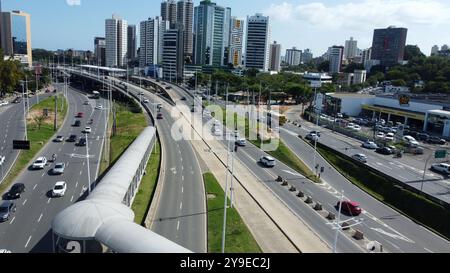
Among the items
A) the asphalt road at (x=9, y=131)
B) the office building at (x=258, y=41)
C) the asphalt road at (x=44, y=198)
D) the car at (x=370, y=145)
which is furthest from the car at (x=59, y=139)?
the office building at (x=258, y=41)

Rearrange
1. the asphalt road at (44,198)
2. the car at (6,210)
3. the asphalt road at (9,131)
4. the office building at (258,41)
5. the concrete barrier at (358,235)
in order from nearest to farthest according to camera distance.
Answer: the asphalt road at (44,198) < the concrete barrier at (358,235) < the car at (6,210) < the asphalt road at (9,131) < the office building at (258,41)

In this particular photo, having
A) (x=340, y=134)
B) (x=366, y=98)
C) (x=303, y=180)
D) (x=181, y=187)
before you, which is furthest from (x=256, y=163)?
(x=366, y=98)

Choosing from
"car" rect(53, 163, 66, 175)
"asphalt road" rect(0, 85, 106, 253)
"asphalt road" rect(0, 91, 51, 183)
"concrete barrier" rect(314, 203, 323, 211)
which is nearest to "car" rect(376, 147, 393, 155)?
"concrete barrier" rect(314, 203, 323, 211)

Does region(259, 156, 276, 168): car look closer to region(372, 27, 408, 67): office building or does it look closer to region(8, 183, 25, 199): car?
region(8, 183, 25, 199): car

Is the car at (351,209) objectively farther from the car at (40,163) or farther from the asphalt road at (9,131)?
the asphalt road at (9,131)

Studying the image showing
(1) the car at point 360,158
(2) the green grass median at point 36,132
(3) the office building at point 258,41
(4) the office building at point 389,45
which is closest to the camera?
(2) the green grass median at point 36,132

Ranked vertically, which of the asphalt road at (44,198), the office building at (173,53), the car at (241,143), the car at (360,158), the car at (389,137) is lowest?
the asphalt road at (44,198)

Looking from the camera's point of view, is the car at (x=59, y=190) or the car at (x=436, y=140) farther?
the car at (x=436, y=140)
